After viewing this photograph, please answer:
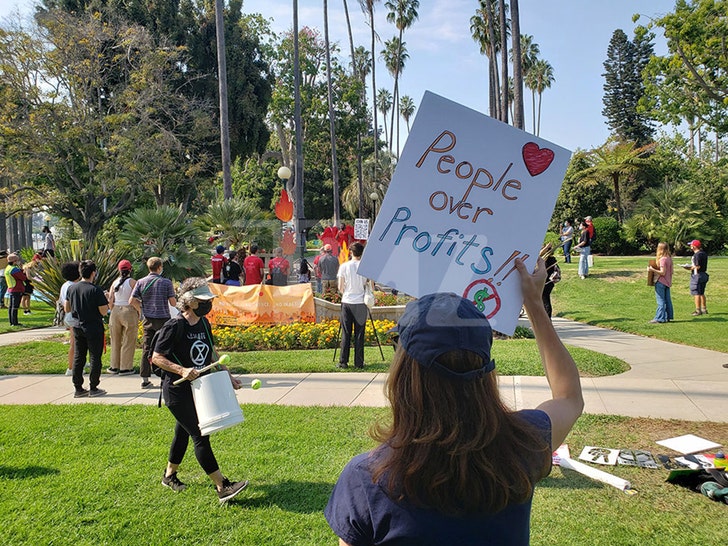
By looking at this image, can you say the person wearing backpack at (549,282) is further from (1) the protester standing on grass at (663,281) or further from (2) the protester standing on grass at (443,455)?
(2) the protester standing on grass at (443,455)

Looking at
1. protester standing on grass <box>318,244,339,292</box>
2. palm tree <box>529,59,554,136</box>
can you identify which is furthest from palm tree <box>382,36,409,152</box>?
protester standing on grass <box>318,244,339,292</box>

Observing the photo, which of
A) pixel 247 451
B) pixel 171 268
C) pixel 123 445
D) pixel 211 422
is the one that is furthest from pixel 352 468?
pixel 171 268

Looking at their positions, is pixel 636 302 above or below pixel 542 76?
below

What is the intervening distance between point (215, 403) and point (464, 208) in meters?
2.46

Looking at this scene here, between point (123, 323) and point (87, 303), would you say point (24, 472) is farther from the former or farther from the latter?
point (123, 323)

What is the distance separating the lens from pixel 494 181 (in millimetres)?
2619

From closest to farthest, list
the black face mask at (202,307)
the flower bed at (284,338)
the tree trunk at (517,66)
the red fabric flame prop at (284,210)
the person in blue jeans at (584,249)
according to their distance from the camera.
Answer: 1. the black face mask at (202,307)
2. the flower bed at (284,338)
3. the tree trunk at (517,66)
4. the person in blue jeans at (584,249)
5. the red fabric flame prop at (284,210)

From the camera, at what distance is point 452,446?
134cm

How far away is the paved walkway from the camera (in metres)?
6.48

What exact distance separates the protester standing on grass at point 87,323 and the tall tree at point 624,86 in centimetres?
5992

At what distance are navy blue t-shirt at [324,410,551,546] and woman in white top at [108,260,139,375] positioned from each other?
8.08 metres

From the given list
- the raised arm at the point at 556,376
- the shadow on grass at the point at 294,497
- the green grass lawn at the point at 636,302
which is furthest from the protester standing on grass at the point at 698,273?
the raised arm at the point at 556,376

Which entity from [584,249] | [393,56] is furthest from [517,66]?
[393,56]

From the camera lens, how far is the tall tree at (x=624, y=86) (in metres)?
57.9
